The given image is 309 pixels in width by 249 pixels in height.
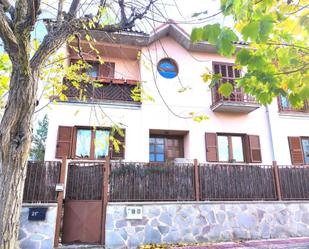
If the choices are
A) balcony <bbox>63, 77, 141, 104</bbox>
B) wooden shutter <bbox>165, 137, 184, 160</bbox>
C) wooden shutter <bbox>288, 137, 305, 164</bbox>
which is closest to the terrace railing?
wooden shutter <bbox>165, 137, 184, 160</bbox>

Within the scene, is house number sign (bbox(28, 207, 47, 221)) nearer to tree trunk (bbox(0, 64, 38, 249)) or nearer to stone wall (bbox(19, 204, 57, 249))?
stone wall (bbox(19, 204, 57, 249))

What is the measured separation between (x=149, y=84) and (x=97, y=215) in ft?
20.6

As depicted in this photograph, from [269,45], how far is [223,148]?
8.29m

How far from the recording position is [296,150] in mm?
11781

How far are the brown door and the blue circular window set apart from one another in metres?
5.85

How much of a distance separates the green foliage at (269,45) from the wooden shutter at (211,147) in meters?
7.30

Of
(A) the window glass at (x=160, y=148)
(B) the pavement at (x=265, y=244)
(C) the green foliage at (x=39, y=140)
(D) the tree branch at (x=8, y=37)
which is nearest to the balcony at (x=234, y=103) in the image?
(A) the window glass at (x=160, y=148)

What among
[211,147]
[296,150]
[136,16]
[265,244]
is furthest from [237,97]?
[136,16]

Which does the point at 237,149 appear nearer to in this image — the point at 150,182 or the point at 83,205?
the point at 150,182

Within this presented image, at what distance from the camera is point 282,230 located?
27.7ft

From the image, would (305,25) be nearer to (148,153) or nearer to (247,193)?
(247,193)

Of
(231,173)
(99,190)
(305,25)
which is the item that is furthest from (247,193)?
(305,25)

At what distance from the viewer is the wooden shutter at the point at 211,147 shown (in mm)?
10906

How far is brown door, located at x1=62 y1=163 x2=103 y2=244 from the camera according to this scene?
23.2 feet
